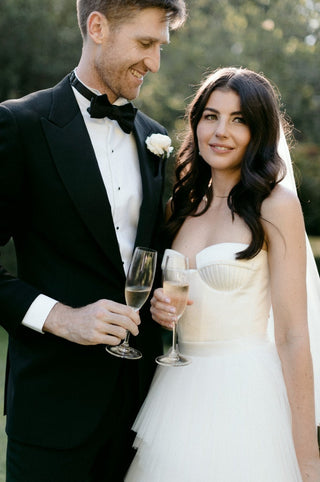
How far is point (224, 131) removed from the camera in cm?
284

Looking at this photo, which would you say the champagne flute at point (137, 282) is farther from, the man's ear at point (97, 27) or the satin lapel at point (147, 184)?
the man's ear at point (97, 27)

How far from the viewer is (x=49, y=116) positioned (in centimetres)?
245

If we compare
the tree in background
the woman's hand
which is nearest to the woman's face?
the woman's hand

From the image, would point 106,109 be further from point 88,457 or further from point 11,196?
point 88,457

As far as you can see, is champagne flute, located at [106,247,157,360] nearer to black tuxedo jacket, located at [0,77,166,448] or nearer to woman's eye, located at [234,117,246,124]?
black tuxedo jacket, located at [0,77,166,448]

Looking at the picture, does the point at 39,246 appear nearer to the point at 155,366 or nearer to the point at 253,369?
the point at 155,366

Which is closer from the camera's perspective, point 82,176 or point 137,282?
point 137,282

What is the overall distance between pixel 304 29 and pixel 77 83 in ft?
53.8

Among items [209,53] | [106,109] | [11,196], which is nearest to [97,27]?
[106,109]

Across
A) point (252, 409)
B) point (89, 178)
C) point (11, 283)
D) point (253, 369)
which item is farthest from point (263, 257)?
point (11, 283)

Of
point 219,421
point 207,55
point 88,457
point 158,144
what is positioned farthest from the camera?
point 207,55

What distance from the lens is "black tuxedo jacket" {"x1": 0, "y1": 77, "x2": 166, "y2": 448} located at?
236cm

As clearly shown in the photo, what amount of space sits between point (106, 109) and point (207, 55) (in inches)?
510

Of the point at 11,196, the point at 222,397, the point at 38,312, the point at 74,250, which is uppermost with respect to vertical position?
the point at 11,196
